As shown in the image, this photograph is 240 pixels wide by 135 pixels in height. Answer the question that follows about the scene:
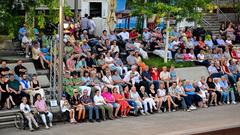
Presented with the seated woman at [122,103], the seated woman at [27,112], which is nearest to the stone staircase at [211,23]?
the seated woman at [122,103]

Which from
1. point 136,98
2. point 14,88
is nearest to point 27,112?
point 14,88

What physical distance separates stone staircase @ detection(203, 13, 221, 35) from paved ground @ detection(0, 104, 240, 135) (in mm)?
12493

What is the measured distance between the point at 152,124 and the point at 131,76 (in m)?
3.12

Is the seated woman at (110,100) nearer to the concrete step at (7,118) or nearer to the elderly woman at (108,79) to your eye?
the elderly woman at (108,79)

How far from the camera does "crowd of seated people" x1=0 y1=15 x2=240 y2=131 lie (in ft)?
57.0

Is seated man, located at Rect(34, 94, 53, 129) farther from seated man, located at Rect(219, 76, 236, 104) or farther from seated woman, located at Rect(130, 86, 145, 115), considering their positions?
seated man, located at Rect(219, 76, 236, 104)

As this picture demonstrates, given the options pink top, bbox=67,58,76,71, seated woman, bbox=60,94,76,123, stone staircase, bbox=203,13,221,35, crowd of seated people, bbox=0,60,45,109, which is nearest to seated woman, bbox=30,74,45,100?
crowd of seated people, bbox=0,60,45,109

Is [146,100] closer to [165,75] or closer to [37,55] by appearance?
[165,75]

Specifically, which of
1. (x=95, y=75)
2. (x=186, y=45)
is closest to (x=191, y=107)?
(x=95, y=75)

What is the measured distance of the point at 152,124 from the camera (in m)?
16.8

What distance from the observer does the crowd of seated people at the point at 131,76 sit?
17375mm

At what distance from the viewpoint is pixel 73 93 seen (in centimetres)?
1734

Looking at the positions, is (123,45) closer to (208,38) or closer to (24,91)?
(208,38)

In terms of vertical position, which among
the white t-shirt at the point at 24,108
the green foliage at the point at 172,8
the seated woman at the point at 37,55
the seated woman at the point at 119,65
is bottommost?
the white t-shirt at the point at 24,108
